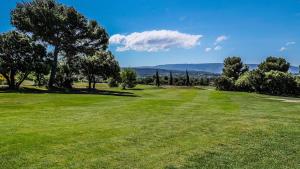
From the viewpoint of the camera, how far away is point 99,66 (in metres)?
Answer: 80.5

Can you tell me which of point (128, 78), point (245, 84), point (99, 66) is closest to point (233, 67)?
point (245, 84)

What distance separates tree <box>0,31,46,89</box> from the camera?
5662 centimetres

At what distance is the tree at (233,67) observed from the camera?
120375 millimetres

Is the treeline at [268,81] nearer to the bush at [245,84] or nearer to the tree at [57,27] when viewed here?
the bush at [245,84]

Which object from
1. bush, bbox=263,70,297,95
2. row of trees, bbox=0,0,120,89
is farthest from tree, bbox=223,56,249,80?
row of trees, bbox=0,0,120,89

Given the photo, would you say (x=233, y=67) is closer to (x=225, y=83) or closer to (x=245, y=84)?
(x=225, y=83)

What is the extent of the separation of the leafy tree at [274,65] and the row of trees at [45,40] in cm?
5972

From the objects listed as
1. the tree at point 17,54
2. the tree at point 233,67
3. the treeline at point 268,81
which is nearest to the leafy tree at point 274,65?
the treeline at point 268,81

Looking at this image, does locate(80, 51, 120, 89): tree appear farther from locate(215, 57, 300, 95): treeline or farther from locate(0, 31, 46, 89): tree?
locate(215, 57, 300, 95): treeline

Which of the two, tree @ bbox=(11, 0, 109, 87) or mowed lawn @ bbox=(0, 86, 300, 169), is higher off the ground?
tree @ bbox=(11, 0, 109, 87)

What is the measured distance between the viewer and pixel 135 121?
61.5 ft

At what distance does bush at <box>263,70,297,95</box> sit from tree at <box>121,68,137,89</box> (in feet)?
113

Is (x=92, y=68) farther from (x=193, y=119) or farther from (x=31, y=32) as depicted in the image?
(x=193, y=119)

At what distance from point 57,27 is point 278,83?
59.4 m
